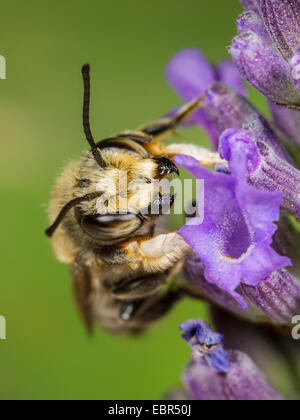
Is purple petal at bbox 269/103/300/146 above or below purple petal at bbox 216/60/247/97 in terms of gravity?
below

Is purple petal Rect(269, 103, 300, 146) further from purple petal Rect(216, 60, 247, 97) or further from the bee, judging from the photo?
purple petal Rect(216, 60, 247, 97)

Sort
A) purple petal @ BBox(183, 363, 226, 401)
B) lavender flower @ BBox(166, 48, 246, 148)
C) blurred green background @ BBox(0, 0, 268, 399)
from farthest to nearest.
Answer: blurred green background @ BBox(0, 0, 268, 399)
lavender flower @ BBox(166, 48, 246, 148)
purple petal @ BBox(183, 363, 226, 401)

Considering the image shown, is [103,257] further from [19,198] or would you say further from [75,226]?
[19,198]

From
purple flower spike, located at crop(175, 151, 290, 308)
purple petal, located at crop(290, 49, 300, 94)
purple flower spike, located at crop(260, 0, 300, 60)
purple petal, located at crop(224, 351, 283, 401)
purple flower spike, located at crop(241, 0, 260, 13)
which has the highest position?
purple flower spike, located at crop(241, 0, 260, 13)

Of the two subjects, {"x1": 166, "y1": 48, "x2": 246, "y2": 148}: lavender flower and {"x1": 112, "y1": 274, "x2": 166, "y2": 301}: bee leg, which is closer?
{"x1": 112, "y1": 274, "x2": 166, "y2": 301}: bee leg

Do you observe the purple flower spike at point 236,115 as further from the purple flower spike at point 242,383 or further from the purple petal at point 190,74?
the purple flower spike at point 242,383

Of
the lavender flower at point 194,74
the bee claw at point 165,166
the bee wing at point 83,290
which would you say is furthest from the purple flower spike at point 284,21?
the bee wing at point 83,290

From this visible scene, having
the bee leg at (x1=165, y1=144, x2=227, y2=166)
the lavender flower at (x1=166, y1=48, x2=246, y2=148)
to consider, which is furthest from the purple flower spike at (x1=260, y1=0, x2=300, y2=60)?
the lavender flower at (x1=166, y1=48, x2=246, y2=148)
